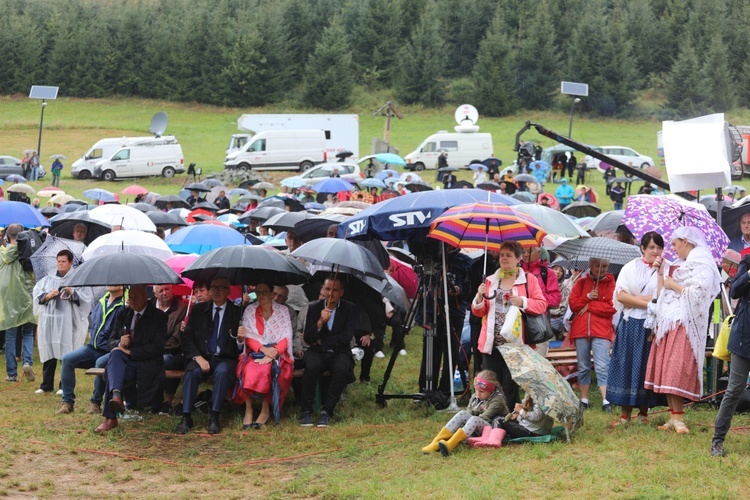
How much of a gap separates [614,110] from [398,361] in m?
59.7

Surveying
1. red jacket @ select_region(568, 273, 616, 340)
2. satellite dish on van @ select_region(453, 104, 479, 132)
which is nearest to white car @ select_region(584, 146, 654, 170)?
satellite dish on van @ select_region(453, 104, 479, 132)

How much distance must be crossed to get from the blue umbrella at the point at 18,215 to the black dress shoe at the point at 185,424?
4972 mm

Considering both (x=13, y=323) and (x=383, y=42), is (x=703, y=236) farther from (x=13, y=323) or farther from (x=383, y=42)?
(x=383, y=42)

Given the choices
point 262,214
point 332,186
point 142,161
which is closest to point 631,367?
point 262,214

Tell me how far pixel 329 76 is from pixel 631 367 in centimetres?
6341

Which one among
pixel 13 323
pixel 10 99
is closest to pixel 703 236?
pixel 13 323

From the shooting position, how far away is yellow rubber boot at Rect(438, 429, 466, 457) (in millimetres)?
7707

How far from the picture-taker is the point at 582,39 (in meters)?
71.2

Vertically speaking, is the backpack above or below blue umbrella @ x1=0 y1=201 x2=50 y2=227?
below

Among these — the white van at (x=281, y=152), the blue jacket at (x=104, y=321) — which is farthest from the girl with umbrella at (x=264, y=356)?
the white van at (x=281, y=152)

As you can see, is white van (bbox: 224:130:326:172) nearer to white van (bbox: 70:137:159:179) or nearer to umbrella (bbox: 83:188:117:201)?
white van (bbox: 70:137:159:179)

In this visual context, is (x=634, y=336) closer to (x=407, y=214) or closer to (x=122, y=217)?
(x=407, y=214)

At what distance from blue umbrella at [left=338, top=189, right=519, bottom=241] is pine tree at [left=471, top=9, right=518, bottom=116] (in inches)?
2413

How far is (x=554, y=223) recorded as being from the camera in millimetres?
10906
